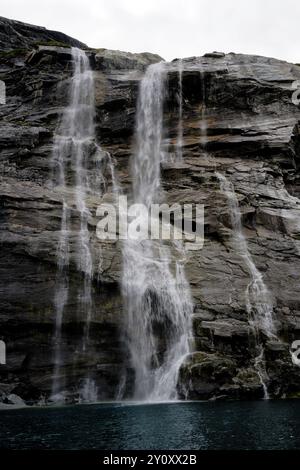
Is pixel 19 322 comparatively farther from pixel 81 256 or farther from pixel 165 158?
pixel 165 158

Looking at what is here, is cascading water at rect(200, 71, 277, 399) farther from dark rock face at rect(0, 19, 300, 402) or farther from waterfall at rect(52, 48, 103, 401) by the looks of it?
waterfall at rect(52, 48, 103, 401)

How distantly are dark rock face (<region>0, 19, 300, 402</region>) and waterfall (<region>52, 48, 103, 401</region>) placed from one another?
1.26ft

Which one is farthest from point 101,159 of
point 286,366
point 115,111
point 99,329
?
point 286,366

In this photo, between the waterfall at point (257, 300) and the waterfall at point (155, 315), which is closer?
the waterfall at point (155, 315)

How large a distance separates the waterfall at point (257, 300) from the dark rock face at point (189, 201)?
1.20 feet

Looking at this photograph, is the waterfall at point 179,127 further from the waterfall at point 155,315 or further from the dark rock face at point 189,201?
the waterfall at point 155,315

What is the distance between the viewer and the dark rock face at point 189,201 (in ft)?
89.7

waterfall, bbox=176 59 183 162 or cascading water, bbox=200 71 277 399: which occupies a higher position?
waterfall, bbox=176 59 183 162

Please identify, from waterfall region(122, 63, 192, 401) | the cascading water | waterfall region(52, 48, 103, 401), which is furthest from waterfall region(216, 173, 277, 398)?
waterfall region(52, 48, 103, 401)

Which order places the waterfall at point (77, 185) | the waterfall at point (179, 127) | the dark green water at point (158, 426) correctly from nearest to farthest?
the dark green water at point (158, 426) → the waterfall at point (77, 185) → the waterfall at point (179, 127)

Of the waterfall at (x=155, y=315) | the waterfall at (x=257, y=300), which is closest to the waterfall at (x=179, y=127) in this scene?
the waterfall at (x=257, y=300)

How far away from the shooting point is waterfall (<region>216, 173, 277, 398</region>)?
27.4 m

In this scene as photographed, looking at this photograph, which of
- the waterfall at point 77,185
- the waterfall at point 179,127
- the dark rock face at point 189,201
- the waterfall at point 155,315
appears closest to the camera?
the waterfall at point 155,315

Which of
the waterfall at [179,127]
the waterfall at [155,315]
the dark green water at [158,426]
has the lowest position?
the dark green water at [158,426]
